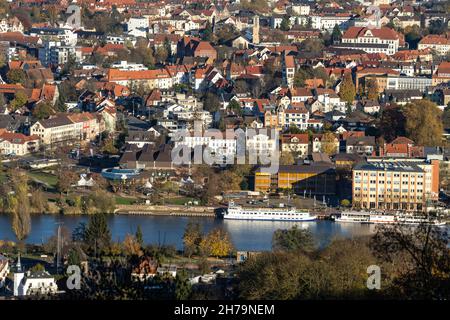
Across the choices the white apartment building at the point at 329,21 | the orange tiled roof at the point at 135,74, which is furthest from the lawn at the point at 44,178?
the white apartment building at the point at 329,21

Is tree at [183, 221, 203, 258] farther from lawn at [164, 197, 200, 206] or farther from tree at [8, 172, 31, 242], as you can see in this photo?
lawn at [164, 197, 200, 206]

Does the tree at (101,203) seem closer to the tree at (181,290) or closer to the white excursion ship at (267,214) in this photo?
the white excursion ship at (267,214)

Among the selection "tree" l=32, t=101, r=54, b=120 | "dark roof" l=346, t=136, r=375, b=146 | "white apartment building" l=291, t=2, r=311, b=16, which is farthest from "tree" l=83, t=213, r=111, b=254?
"white apartment building" l=291, t=2, r=311, b=16

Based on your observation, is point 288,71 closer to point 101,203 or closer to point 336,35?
point 336,35

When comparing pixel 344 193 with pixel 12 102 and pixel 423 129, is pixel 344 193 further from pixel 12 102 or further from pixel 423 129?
pixel 12 102

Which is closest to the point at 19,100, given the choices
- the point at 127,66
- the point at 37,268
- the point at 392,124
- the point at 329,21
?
the point at 127,66

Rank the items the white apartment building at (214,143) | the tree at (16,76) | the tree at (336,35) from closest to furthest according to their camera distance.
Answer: the white apartment building at (214,143) < the tree at (16,76) < the tree at (336,35)
